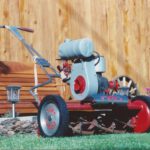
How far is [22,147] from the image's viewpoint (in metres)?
3.75

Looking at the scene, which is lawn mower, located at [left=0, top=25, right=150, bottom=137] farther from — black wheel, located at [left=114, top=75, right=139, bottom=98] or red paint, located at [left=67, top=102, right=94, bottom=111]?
black wheel, located at [left=114, top=75, right=139, bottom=98]

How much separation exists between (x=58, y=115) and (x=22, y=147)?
94 cm

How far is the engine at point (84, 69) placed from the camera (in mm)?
4930

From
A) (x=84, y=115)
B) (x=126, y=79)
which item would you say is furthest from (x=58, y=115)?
(x=126, y=79)

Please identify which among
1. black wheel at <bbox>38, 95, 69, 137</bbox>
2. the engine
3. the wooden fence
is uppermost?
the wooden fence

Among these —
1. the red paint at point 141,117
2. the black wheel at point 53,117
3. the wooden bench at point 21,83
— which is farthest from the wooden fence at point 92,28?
the red paint at point 141,117

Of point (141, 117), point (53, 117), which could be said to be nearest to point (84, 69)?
point (53, 117)

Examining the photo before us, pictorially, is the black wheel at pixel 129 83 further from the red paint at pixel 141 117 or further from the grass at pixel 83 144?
the grass at pixel 83 144

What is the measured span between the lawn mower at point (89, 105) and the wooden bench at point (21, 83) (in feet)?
4.26

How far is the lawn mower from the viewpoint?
4809mm

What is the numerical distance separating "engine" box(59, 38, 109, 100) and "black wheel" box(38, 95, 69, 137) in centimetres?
31

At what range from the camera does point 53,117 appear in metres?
4.72

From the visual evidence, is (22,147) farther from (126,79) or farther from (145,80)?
(145,80)

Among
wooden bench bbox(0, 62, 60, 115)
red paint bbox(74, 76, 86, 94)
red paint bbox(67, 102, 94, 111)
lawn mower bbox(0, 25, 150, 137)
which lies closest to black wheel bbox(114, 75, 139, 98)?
wooden bench bbox(0, 62, 60, 115)
